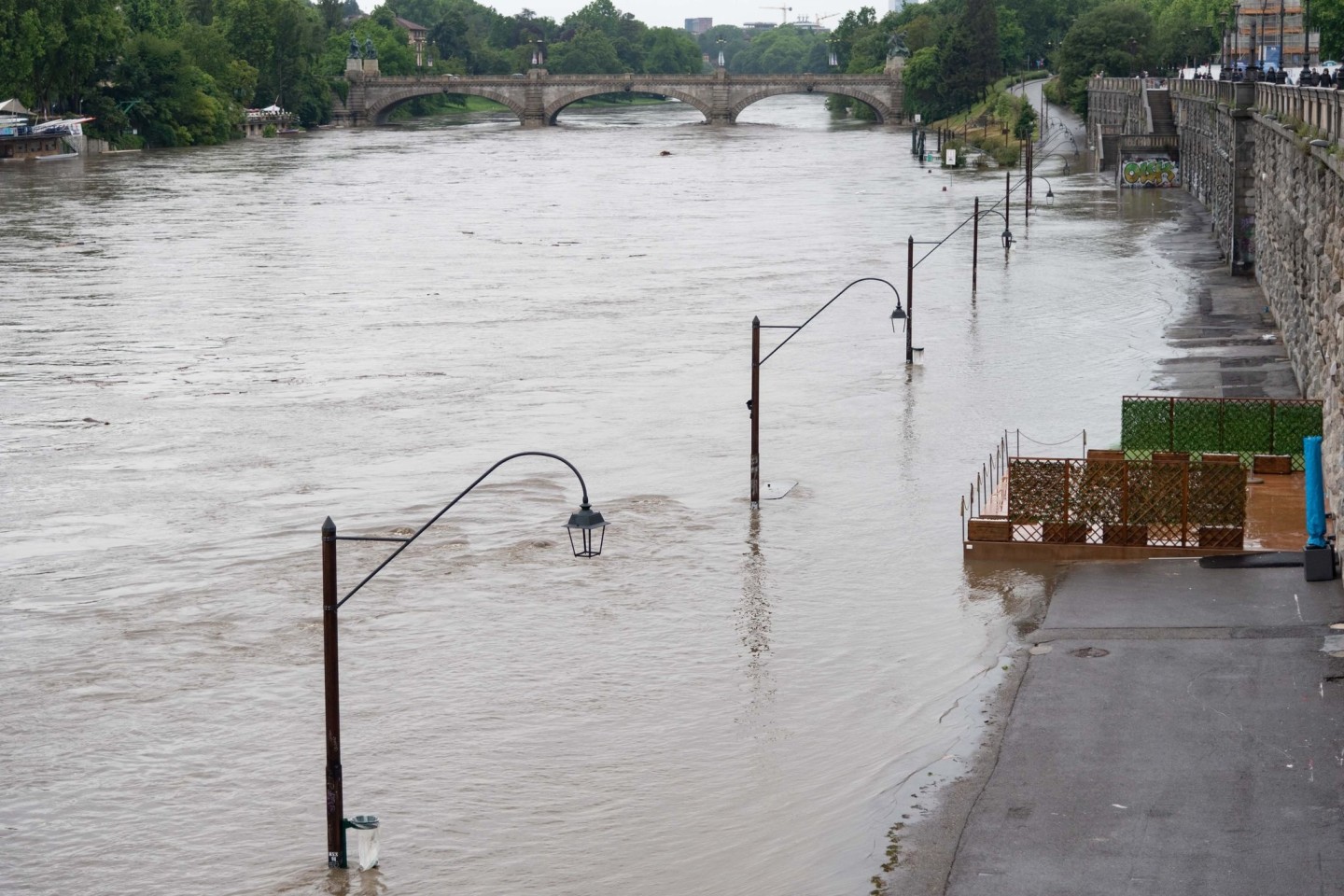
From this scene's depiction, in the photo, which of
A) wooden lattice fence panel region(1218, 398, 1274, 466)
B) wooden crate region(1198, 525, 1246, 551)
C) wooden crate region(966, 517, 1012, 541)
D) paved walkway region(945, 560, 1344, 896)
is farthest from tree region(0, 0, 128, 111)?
paved walkway region(945, 560, 1344, 896)

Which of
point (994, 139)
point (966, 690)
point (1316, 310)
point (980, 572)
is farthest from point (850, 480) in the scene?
point (994, 139)

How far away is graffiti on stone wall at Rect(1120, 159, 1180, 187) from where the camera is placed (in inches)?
4173

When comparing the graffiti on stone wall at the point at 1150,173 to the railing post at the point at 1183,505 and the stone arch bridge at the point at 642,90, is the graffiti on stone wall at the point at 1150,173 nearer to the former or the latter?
the railing post at the point at 1183,505

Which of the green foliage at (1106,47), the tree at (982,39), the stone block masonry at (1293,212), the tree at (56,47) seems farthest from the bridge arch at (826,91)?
the stone block masonry at (1293,212)

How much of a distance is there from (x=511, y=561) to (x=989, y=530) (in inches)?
329

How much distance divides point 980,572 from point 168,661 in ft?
42.8

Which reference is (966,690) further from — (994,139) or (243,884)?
(994,139)

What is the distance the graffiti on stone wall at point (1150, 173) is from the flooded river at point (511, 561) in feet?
109

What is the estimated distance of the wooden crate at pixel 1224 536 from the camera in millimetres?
29219

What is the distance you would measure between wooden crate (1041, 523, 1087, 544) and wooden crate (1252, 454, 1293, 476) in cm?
546

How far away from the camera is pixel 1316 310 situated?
37094 mm

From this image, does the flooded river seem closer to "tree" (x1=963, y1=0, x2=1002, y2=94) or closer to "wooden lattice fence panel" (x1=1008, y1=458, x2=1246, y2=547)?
"wooden lattice fence panel" (x1=1008, y1=458, x2=1246, y2=547)

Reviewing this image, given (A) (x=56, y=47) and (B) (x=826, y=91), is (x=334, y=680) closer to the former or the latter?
(A) (x=56, y=47)

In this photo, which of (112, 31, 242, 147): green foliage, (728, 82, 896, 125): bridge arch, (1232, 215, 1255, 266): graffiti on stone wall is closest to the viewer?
(1232, 215, 1255, 266): graffiti on stone wall
